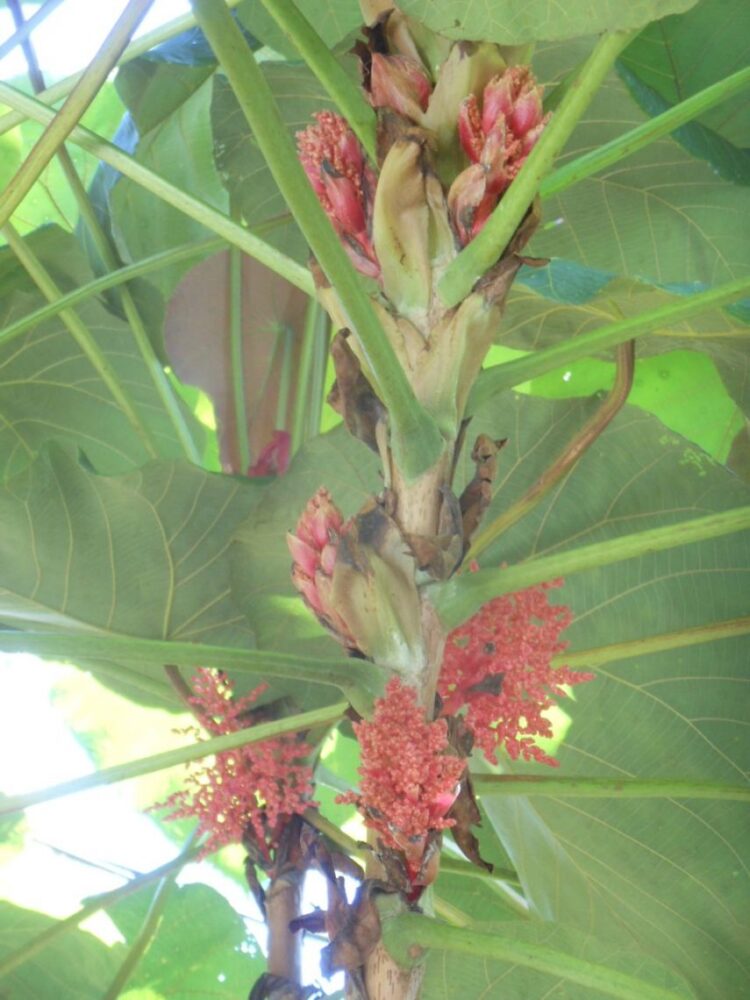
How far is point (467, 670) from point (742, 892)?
381mm

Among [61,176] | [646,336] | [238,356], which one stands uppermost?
[61,176]

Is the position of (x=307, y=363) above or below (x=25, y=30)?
below

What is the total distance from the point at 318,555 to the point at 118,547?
0.33m

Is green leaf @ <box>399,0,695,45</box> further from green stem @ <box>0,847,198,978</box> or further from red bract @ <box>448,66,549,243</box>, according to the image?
green stem @ <box>0,847,198,978</box>

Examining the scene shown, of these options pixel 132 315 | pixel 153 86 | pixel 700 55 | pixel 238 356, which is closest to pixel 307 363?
pixel 238 356

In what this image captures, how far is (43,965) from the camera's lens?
1.09 meters

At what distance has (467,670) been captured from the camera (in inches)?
28.6

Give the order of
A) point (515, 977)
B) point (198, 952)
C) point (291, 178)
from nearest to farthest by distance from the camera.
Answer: point (291, 178), point (515, 977), point (198, 952)

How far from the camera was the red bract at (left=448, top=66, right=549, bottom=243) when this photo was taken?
660mm

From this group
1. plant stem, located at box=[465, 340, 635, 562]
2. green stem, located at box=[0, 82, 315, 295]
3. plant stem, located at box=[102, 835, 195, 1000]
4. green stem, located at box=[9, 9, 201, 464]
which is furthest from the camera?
green stem, located at box=[9, 9, 201, 464]

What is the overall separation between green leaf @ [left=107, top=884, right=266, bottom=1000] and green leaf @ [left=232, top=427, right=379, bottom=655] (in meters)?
0.45

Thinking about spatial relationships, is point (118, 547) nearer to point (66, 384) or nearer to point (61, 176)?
point (66, 384)

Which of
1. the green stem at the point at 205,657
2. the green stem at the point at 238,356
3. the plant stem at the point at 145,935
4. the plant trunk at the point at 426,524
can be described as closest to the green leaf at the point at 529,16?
the plant trunk at the point at 426,524

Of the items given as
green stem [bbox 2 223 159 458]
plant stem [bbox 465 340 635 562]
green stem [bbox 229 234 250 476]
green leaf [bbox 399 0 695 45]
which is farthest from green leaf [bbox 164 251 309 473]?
green leaf [bbox 399 0 695 45]
